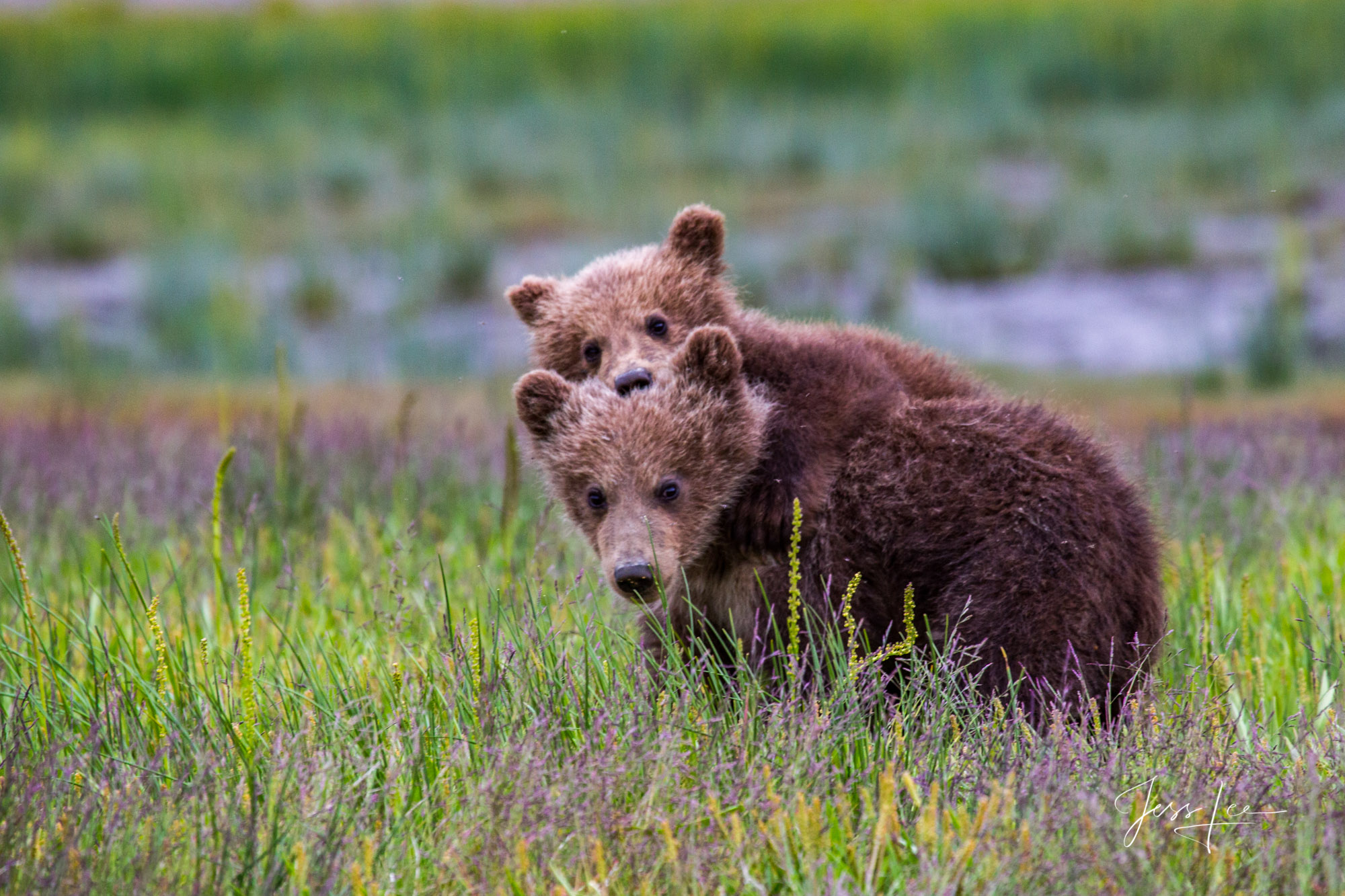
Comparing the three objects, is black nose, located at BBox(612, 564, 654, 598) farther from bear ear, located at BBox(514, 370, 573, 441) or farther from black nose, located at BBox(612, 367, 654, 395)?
black nose, located at BBox(612, 367, 654, 395)

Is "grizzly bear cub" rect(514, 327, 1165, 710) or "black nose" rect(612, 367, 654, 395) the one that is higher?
"black nose" rect(612, 367, 654, 395)

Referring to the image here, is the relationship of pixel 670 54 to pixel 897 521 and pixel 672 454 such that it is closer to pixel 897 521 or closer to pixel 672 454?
pixel 672 454

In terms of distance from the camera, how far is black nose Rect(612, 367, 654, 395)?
4266 mm

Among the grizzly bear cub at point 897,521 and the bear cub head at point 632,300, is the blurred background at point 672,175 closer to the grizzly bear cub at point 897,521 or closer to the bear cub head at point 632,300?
the bear cub head at point 632,300

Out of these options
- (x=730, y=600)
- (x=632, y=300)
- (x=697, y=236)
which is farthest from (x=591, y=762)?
(x=697, y=236)

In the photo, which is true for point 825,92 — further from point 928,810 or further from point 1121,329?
point 928,810

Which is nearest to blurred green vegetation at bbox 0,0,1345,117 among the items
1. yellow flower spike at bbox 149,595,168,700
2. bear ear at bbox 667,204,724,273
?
bear ear at bbox 667,204,724,273

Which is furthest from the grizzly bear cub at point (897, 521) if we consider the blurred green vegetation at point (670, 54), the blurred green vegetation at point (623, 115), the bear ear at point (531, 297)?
the blurred green vegetation at point (670, 54)

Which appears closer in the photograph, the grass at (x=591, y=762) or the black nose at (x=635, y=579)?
the grass at (x=591, y=762)

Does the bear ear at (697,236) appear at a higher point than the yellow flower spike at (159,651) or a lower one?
higher

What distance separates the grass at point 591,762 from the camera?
8.84 feet

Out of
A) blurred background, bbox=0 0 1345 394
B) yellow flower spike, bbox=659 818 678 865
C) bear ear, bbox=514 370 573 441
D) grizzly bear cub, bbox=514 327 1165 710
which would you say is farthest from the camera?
blurred background, bbox=0 0 1345 394

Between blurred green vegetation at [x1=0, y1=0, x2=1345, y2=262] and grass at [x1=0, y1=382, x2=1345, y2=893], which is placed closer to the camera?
grass at [x1=0, y1=382, x2=1345, y2=893]
